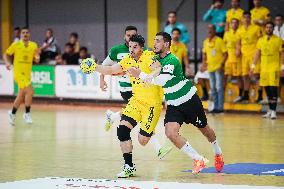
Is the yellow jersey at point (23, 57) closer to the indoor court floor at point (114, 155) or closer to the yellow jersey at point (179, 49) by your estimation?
the indoor court floor at point (114, 155)

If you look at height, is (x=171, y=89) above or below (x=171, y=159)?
above

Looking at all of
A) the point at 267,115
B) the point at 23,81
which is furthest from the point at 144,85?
the point at 267,115

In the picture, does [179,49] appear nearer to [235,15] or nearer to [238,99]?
[235,15]

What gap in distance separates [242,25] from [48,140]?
25.8 ft

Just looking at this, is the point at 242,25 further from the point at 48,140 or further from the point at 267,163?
the point at 267,163

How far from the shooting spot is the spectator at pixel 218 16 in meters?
24.8

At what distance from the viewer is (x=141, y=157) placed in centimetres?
1520

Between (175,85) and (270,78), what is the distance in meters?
10.1

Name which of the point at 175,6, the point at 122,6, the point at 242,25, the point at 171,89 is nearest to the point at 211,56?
the point at 242,25

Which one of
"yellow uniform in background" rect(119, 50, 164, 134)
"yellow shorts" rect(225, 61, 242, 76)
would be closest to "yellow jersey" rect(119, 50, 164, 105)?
"yellow uniform in background" rect(119, 50, 164, 134)

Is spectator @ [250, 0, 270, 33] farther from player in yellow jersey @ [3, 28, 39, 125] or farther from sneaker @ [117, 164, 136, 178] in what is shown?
sneaker @ [117, 164, 136, 178]

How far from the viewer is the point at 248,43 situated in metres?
23.5

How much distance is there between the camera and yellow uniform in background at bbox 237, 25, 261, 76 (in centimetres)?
2333

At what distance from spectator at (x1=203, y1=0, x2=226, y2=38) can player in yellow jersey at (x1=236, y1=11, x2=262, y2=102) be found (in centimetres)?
137
